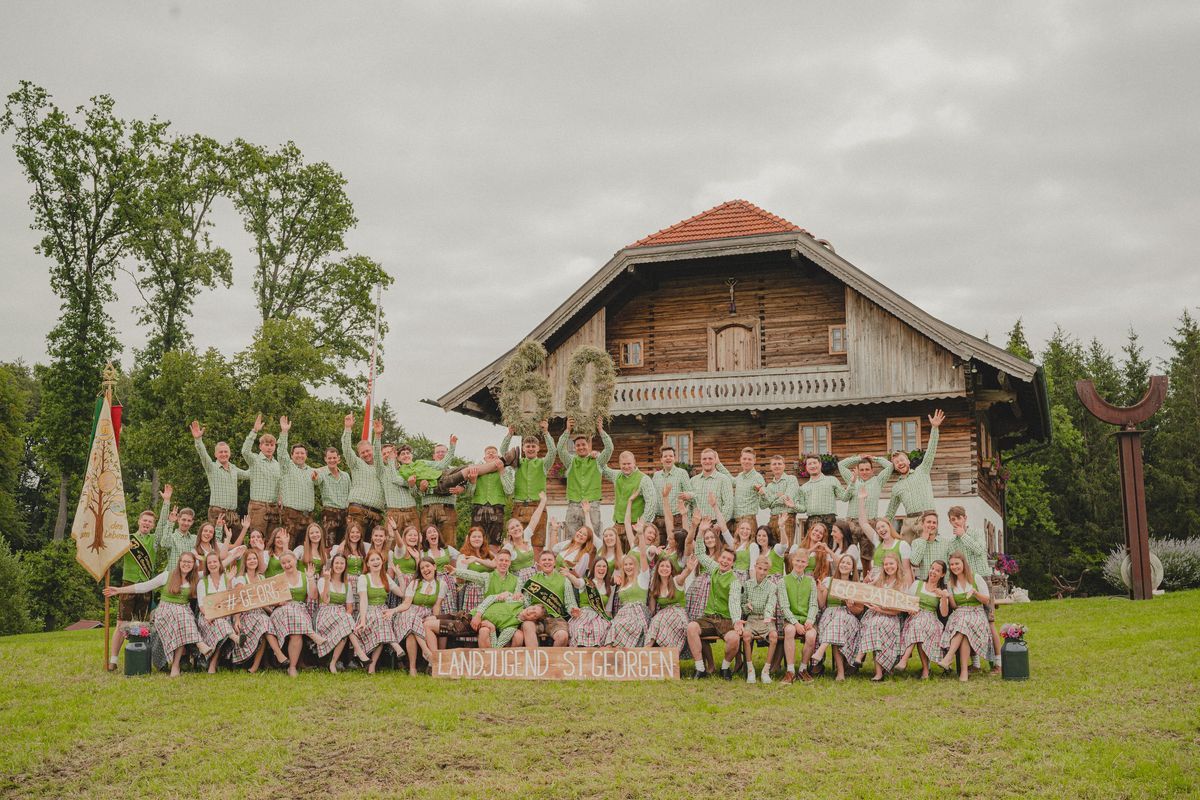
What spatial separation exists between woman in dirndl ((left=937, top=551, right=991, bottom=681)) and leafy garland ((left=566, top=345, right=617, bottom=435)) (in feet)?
19.3

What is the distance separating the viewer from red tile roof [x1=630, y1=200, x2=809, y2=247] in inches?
1051

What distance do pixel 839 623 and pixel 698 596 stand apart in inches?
63.7

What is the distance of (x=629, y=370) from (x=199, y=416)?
12792 mm

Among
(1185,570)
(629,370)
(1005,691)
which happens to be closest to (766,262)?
(629,370)

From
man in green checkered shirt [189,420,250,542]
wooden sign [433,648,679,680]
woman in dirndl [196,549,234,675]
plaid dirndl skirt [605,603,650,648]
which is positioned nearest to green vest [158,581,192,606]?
woman in dirndl [196,549,234,675]

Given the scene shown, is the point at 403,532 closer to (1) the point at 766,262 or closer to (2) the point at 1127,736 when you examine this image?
(2) the point at 1127,736

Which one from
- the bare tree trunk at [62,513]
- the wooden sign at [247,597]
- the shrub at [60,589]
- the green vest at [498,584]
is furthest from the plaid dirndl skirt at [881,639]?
the bare tree trunk at [62,513]

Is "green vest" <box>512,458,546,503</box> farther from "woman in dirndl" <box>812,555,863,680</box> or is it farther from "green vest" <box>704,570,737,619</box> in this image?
"woman in dirndl" <box>812,555,863,680</box>

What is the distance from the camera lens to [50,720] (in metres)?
10.9

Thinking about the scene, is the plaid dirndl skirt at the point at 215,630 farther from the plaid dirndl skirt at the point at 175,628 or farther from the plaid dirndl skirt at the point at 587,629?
the plaid dirndl skirt at the point at 587,629

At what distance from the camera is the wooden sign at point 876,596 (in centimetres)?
1195

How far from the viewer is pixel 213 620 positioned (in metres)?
12.9

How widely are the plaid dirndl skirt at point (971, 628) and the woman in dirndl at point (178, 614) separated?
8531 mm

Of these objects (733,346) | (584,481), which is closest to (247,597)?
(584,481)
